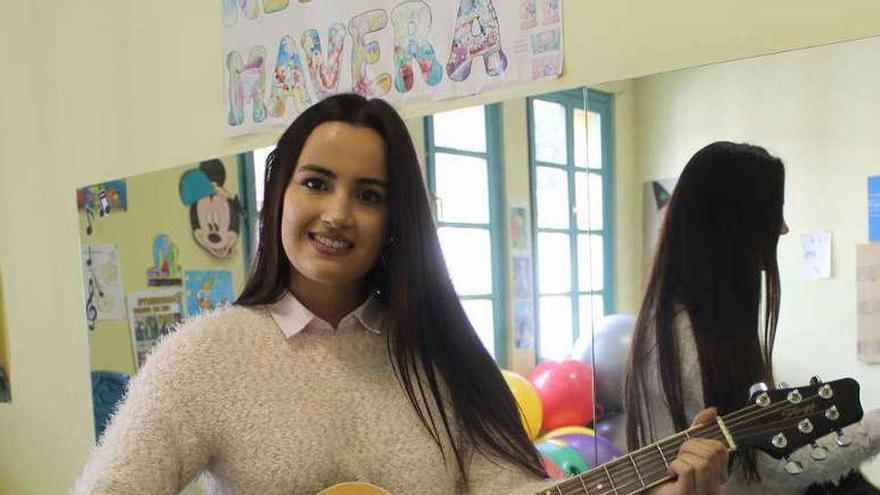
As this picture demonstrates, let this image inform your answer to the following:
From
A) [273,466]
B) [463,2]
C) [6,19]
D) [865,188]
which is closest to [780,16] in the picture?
[865,188]

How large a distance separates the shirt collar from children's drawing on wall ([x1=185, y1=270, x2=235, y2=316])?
0.68 metres

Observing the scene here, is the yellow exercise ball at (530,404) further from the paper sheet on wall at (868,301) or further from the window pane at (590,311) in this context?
the paper sheet on wall at (868,301)

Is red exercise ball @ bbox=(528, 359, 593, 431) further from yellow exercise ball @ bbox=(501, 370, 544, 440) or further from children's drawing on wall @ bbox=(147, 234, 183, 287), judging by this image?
children's drawing on wall @ bbox=(147, 234, 183, 287)

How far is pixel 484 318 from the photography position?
131 cm

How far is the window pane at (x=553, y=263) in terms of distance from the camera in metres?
1.18

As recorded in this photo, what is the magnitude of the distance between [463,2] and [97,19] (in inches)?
45.2

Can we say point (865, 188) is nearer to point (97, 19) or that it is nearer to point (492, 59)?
point (492, 59)

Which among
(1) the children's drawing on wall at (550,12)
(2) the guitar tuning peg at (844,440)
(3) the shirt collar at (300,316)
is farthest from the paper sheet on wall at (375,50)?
(2) the guitar tuning peg at (844,440)

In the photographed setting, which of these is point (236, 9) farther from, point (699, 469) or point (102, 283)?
point (699, 469)

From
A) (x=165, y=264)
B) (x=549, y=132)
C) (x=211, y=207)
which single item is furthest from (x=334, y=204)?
(x=165, y=264)

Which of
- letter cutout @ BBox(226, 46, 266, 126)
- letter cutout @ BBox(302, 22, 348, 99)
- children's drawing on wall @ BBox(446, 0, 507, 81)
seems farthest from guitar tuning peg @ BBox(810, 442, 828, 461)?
letter cutout @ BBox(226, 46, 266, 126)

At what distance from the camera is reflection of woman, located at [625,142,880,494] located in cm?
97

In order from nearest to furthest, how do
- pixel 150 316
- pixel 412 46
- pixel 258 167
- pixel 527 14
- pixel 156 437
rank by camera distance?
pixel 156 437 → pixel 527 14 → pixel 412 46 → pixel 258 167 → pixel 150 316

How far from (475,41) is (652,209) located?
1.44 ft
